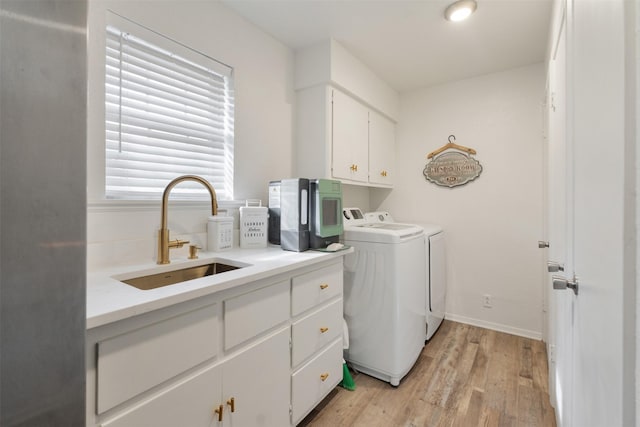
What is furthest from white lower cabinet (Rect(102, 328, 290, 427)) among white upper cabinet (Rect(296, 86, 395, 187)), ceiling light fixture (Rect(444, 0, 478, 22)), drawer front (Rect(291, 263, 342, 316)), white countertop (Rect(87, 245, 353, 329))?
ceiling light fixture (Rect(444, 0, 478, 22))

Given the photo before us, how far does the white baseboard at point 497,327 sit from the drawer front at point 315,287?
70.4 inches

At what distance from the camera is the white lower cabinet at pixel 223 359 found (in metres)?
0.80

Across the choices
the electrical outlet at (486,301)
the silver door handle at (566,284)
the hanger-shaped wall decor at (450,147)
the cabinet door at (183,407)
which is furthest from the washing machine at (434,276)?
the cabinet door at (183,407)

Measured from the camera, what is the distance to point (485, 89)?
274 cm

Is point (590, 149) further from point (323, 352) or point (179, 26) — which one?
point (179, 26)

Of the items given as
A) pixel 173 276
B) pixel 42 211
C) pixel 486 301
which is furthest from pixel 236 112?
pixel 486 301

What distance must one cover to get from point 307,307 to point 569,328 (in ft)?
3.50

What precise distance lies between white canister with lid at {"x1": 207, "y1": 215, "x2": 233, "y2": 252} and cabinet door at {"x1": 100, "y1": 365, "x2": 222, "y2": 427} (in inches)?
29.3

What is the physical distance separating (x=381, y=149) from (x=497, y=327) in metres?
Answer: 2.01

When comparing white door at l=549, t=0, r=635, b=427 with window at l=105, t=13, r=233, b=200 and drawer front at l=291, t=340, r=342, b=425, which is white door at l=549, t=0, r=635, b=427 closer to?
drawer front at l=291, t=340, r=342, b=425

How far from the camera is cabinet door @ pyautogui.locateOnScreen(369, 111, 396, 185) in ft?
9.05

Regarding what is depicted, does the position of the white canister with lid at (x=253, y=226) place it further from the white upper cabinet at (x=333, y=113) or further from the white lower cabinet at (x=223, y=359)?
the white upper cabinet at (x=333, y=113)

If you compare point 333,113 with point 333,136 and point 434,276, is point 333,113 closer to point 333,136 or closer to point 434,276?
point 333,136

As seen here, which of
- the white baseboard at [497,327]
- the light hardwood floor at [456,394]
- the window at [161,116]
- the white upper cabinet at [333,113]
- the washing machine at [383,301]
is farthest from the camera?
the white baseboard at [497,327]
